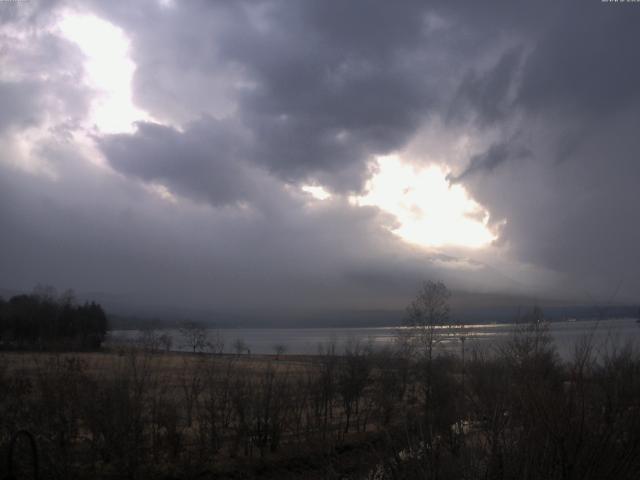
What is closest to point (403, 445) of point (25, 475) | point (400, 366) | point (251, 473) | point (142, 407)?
point (25, 475)

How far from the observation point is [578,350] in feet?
29.0

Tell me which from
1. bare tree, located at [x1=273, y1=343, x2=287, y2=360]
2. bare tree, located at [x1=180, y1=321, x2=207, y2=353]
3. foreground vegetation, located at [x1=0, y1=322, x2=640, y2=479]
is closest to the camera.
→ foreground vegetation, located at [x1=0, y1=322, x2=640, y2=479]

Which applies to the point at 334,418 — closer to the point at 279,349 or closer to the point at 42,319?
the point at 279,349

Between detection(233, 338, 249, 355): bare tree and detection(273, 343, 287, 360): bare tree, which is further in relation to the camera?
detection(233, 338, 249, 355): bare tree

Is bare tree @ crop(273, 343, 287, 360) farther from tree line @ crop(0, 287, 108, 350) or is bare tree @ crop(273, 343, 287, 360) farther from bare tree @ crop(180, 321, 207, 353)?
bare tree @ crop(180, 321, 207, 353)

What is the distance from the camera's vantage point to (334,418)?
106 feet

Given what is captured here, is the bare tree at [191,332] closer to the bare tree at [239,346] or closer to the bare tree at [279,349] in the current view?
the bare tree at [279,349]

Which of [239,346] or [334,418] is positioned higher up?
[239,346]

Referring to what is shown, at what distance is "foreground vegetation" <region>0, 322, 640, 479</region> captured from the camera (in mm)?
7867

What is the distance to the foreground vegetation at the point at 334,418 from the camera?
310 inches

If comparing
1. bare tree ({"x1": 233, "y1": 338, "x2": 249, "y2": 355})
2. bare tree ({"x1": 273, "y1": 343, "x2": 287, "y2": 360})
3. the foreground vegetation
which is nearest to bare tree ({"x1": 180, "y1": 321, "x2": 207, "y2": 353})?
bare tree ({"x1": 273, "y1": 343, "x2": 287, "y2": 360})

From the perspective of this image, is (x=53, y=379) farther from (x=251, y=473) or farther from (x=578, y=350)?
(x=578, y=350)

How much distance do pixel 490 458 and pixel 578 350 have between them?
2.29 meters

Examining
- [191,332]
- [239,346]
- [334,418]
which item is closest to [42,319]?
[239,346]
